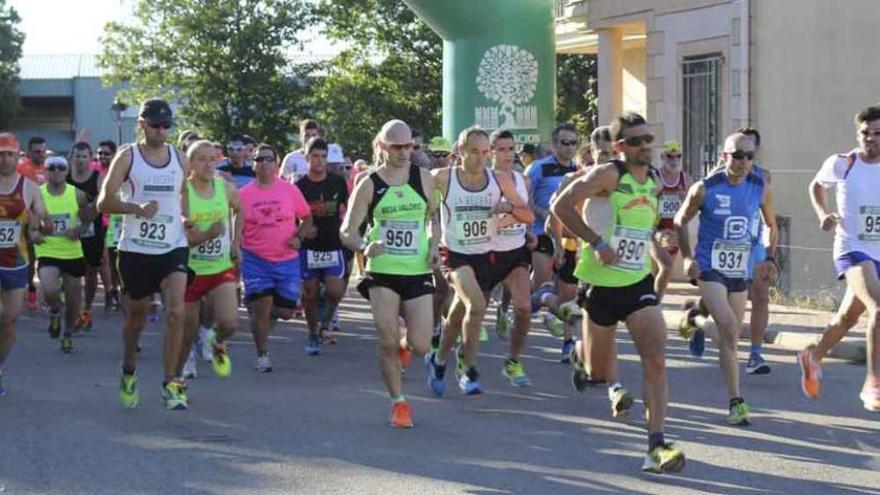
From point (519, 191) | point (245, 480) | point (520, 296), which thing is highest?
point (519, 191)

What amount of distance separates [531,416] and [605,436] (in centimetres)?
92

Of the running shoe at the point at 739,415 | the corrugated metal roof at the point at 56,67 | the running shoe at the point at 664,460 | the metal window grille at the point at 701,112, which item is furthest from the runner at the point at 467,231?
the corrugated metal roof at the point at 56,67

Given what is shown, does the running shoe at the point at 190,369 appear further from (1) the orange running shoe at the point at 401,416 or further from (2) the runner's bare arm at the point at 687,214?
(2) the runner's bare arm at the point at 687,214

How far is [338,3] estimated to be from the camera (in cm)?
4175

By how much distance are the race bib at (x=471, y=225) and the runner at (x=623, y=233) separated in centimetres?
246

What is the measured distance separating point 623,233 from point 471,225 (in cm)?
267

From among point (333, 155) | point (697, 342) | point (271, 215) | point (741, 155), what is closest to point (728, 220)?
point (741, 155)

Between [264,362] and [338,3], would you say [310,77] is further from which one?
[264,362]

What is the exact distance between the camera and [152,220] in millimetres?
10125

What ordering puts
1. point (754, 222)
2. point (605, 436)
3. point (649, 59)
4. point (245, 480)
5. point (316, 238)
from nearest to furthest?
point (245, 480), point (605, 436), point (754, 222), point (316, 238), point (649, 59)

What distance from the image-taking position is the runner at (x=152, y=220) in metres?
10.1

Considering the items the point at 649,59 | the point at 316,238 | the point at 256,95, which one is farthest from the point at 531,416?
the point at 256,95

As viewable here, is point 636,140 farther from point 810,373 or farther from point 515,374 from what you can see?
point 515,374

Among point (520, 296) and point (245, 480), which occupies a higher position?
point (520, 296)
